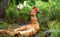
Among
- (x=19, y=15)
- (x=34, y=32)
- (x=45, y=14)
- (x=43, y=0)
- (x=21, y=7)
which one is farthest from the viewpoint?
(x=43, y=0)

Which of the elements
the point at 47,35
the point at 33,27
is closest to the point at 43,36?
the point at 47,35

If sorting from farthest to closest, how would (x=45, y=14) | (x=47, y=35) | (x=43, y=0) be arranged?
(x=43, y=0)
(x=45, y=14)
(x=47, y=35)

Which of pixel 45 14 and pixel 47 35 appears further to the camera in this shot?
pixel 45 14

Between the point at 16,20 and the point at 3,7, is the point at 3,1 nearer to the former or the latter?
the point at 3,7

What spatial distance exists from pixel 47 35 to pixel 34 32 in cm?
46

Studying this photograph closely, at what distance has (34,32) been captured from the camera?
4.11 m

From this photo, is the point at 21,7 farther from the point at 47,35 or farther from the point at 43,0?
the point at 47,35

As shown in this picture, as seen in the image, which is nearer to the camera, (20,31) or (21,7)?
(20,31)

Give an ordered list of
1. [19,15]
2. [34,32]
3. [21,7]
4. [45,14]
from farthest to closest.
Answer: [21,7], [19,15], [45,14], [34,32]

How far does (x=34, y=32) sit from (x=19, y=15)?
8.00 ft

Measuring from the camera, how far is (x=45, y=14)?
609 centimetres

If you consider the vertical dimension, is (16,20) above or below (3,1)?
below

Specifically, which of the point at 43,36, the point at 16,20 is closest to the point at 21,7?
the point at 16,20

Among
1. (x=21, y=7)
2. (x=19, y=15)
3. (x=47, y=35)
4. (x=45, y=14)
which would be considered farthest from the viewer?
(x=21, y=7)
